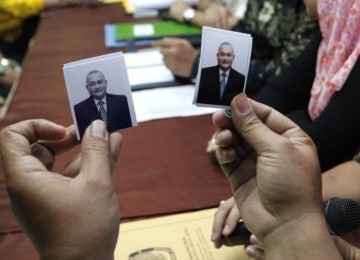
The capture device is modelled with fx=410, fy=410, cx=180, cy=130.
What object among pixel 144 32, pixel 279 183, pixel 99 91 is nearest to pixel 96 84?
pixel 99 91

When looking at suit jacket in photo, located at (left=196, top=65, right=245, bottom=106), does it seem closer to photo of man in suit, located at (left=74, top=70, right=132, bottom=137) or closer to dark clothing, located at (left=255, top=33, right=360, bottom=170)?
photo of man in suit, located at (left=74, top=70, right=132, bottom=137)

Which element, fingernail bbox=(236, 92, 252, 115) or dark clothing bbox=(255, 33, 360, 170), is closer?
fingernail bbox=(236, 92, 252, 115)

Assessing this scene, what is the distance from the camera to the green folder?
1613mm

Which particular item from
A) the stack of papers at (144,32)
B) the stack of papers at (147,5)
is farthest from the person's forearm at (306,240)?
the stack of papers at (147,5)

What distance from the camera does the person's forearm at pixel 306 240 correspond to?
1.75ft

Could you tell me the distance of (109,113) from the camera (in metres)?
0.59

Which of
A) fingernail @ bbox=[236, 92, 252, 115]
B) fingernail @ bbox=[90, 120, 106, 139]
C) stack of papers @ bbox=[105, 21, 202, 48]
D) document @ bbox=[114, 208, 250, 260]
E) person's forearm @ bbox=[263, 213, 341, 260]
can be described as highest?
fingernail @ bbox=[236, 92, 252, 115]

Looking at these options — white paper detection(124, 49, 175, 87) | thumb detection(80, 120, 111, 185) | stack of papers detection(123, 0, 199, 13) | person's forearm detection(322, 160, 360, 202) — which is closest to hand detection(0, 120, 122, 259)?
thumb detection(80, 120, 111, 185)

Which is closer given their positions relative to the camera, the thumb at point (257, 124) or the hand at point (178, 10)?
the thumb at point (257, 124)

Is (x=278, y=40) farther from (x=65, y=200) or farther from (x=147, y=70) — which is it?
(x=65, y=200)

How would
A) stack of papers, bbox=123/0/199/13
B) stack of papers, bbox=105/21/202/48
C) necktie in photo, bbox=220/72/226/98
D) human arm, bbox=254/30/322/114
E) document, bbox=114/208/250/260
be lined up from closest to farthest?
necktie in photo, bbox=220/72/226/98, document, bbox=114/208/250/260, human arm, bbox=254/30/322/114, stack of papers, bbox=105/21/202/48, stack of papers, bbox=123/0/199/13

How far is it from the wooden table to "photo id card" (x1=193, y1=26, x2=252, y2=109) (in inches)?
11.4

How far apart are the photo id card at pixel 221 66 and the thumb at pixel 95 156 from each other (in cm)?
16

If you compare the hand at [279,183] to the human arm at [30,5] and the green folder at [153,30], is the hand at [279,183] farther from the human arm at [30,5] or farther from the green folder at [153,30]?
the human arm at [30,5]
